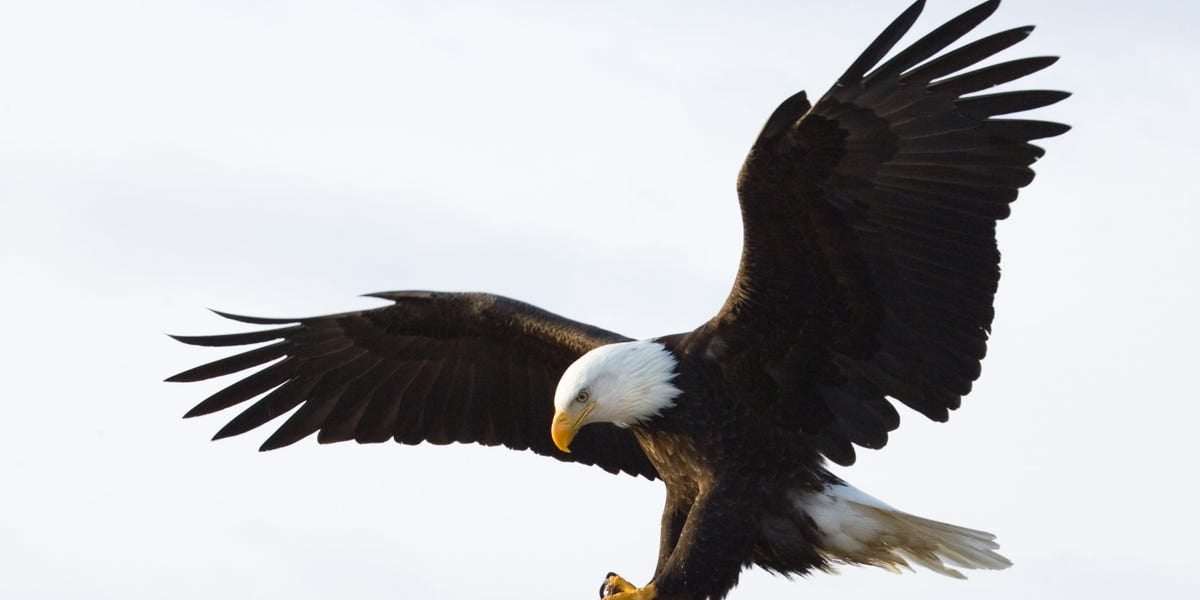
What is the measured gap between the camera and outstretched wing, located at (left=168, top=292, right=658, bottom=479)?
35.0 feet

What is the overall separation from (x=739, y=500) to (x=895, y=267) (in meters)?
1.19

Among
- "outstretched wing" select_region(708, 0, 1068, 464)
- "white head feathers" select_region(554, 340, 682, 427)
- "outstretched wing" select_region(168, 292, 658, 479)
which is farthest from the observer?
"outstretched wing" select_region(168, 292, 658, 479)

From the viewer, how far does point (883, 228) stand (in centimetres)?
929

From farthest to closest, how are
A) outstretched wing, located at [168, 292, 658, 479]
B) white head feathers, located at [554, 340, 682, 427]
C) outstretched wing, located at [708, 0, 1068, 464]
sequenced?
1. outstretched wing, located at [168, 292, 658, 479]
2. white head feathers, located at [554, 340, 682, 427]
3. outstretched wing, located at [708, 0, 1068, 464]

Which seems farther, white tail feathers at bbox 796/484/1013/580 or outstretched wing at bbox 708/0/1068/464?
white tail feathers at bbox 796/484/1013/580

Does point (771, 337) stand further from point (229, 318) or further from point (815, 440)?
point (229, 318)

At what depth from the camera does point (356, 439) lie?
11.0 m

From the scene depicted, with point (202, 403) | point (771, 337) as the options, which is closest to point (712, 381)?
point (771, 337)

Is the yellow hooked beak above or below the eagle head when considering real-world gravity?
below

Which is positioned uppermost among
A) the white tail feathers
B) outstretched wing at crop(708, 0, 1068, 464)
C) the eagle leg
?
outstretched wing at crop(708, 0, 1068, 464)

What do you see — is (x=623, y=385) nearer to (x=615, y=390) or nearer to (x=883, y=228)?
(x=615, y=390)

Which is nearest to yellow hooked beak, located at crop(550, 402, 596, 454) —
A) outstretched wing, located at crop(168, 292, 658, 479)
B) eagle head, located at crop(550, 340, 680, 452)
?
eagle head, located at crop(550, 340, 680, 452)

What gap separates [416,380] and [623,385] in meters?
1.72

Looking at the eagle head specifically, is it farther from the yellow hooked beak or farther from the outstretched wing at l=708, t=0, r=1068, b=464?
the outstretched wing at l=708, t=0, r=1068, b=464
